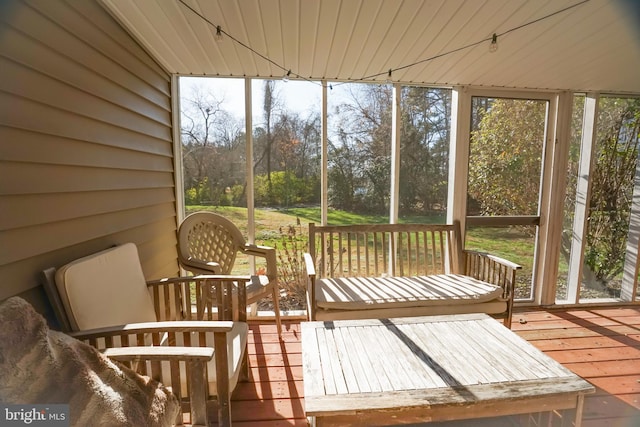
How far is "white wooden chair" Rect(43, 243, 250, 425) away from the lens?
3.55 ft

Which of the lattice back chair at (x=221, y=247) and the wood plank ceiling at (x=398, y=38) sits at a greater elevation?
the wood plank ceiling at (x=398, y=38)

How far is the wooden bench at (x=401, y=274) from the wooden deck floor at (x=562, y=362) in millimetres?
449

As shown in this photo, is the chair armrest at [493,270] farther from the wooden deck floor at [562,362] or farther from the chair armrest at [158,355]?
the chair armrest at [158,355]

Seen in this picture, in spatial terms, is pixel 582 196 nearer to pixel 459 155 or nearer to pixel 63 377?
pixel 459 155

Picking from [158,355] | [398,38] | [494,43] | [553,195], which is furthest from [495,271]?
[158,355]

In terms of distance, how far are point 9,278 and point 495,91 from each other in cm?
359

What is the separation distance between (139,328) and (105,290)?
36cm

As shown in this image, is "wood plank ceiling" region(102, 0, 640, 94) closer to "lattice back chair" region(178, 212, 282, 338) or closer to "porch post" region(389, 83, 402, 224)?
"porch post" region(389, 83, 402, 224)

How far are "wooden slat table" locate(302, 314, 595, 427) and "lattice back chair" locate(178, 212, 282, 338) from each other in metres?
0.76

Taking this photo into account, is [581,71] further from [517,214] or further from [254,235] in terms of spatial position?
[254,235]

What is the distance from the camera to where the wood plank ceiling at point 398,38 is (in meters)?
1.59

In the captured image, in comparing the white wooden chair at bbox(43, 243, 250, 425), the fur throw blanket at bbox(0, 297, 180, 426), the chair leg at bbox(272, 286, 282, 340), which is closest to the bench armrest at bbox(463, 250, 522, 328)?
the chair leg at bbox(272, 286, 282, 340)

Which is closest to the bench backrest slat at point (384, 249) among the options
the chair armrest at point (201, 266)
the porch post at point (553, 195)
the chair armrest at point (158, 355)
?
the chair armrest at point (201, 266)

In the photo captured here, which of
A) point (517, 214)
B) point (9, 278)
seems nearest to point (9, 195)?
point (9, 278)
